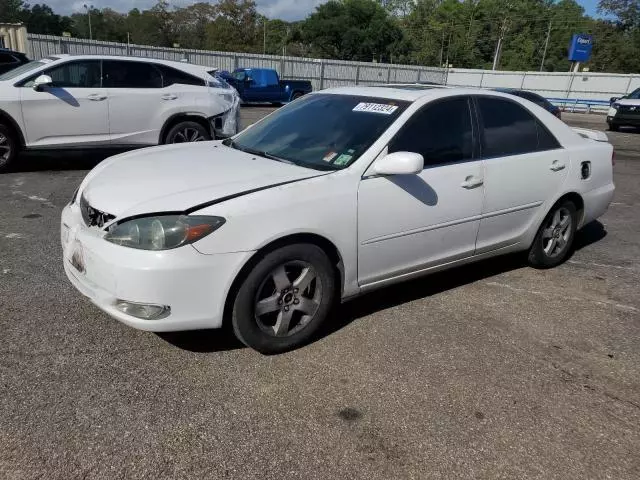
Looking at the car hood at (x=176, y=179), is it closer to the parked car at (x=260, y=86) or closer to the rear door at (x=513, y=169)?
the rear door at (x=513, y=169)

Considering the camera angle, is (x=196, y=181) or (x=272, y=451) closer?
(x=272, y=451)

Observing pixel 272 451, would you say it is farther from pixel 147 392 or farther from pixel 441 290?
pixel 441 290

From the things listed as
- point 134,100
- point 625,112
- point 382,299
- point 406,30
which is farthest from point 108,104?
point 406,30

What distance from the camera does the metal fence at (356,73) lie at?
23.1 metres

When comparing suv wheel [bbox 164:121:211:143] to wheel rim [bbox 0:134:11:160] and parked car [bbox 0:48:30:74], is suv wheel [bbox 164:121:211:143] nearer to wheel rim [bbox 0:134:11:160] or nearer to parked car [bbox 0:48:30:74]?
wheel rim [bbox 0:134:11:160]

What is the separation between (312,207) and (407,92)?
1.39 meters

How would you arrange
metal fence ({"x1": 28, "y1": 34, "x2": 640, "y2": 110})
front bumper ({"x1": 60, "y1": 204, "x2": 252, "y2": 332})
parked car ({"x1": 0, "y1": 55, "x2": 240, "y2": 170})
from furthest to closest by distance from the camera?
metal fence ({"x1": 28, "y1": 34, "x2": 640, "y2": 110}) < parked car ({"x1": 0, "y1": 55, "x2": 240, "y2": 170}) < front bumper ({"x1": 60, "y1": 204, "x2": 252, "y2": 332})

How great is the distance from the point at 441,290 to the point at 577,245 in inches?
91.3

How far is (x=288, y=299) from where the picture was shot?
312cm

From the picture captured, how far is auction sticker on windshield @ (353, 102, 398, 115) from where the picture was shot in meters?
3.64

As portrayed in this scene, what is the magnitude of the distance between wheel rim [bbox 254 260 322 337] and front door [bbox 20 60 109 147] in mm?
5750

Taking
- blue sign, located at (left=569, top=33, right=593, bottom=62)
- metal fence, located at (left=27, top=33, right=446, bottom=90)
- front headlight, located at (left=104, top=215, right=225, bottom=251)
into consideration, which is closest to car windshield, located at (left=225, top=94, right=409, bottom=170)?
front headlight, located at (left=104, top=215, right=225, bottom=251)

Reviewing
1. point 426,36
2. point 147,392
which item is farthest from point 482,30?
point 147,392

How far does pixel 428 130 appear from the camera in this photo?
3684mm
